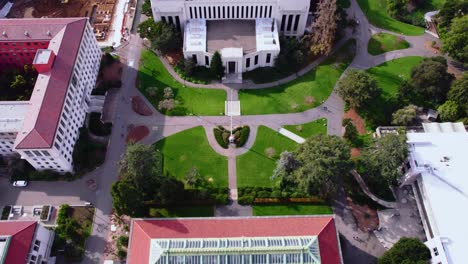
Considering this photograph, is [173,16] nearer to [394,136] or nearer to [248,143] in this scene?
[248,143]

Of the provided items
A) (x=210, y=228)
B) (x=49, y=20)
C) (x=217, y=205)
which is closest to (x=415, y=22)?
(x=217, y=205)

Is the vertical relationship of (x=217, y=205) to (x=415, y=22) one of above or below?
below

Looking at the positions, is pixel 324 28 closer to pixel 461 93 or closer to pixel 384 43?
pixel 384 43

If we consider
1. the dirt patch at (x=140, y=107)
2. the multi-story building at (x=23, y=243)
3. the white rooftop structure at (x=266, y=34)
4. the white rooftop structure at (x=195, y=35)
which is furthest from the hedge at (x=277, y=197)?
the white rooftop structure at (x=195, y=35)

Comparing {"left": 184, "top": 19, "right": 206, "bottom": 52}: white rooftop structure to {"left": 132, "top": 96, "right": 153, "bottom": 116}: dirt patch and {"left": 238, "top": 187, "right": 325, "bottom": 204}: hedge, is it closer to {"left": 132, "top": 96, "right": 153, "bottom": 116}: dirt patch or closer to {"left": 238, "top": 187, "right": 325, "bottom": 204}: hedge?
{"left": 132, "top": 96, "right": 153, "bottom": 116}: dirt patch

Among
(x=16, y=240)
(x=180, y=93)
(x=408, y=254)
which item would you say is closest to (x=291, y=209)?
(x=408, y=254)

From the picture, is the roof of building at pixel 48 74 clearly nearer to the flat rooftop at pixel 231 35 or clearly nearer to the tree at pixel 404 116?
the flat rooftop at pixel 231 35
